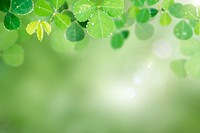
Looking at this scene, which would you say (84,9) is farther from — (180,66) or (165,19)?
(180,66)

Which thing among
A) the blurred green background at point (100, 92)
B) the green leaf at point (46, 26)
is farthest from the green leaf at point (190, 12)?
the blurred green background at point (100, 92)

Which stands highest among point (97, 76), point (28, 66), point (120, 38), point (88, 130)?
point (120, 38)

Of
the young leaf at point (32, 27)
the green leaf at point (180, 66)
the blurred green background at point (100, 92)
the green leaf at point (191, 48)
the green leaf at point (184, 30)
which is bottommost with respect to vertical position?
the blurred green background at point (100, 92)

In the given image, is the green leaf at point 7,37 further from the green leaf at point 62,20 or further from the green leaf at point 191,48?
the green leaf at point 191,48

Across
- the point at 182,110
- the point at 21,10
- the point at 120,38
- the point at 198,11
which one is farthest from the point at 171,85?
the point at 21,10

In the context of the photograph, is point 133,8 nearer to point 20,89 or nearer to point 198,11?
point 198,11

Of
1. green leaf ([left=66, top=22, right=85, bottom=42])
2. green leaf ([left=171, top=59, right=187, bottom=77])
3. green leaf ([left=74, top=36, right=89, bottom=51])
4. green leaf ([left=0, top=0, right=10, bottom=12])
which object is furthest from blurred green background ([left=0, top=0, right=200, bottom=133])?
green leaf ([left=0, top=0, right=10, bottom=12])

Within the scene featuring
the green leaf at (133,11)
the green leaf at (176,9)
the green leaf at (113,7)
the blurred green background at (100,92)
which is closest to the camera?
the green leaf at (113,7)
